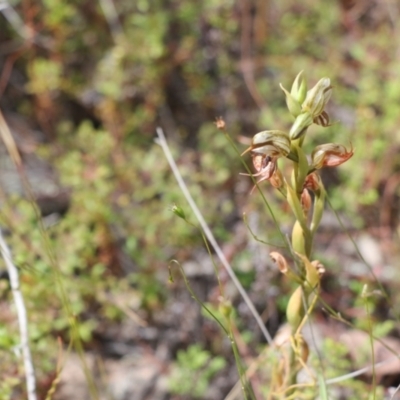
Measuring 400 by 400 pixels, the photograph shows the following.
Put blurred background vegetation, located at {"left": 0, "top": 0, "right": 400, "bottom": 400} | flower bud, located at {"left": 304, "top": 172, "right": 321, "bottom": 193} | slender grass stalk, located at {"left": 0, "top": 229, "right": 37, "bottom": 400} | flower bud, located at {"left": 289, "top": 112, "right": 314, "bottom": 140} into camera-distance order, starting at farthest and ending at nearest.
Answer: blurred background vegetation, located at {"left": 0, "top": 0, "right": 400, "bottom": 400}
slender grass stalk, located at {"left": 0, "top": 229, "right": 37, "bottom": 400}
flower bud, located at {"left": 304, "top": 172, "right": 321, "bottom": 193}
flower bud, located at {"left": 289, "top": 112, "right": 314, "bottom": 140}

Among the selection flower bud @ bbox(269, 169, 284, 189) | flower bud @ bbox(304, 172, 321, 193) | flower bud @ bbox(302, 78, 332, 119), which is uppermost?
flower bud @ bbox(302, 78, 332, 119)

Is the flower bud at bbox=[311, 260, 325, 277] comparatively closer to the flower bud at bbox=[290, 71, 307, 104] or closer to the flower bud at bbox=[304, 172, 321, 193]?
the flower bud at bbox=[304, 172, 321, 193]

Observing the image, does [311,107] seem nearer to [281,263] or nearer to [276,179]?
[276,179]

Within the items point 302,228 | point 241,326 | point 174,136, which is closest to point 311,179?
point 302,228

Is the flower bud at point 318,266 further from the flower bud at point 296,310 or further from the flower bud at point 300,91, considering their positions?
the flower bud at point 300,91

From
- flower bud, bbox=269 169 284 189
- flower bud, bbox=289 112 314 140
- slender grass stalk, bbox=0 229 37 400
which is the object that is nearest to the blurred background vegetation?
slender grass stalk, bbox=0 229 37 400

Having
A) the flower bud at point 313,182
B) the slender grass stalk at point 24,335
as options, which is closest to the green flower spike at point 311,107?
the flower bud at point 313,182

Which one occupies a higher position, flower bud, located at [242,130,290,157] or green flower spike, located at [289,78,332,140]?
green flower spike, located at [289,78,332,140]

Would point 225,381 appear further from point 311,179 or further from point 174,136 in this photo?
point 174,136
